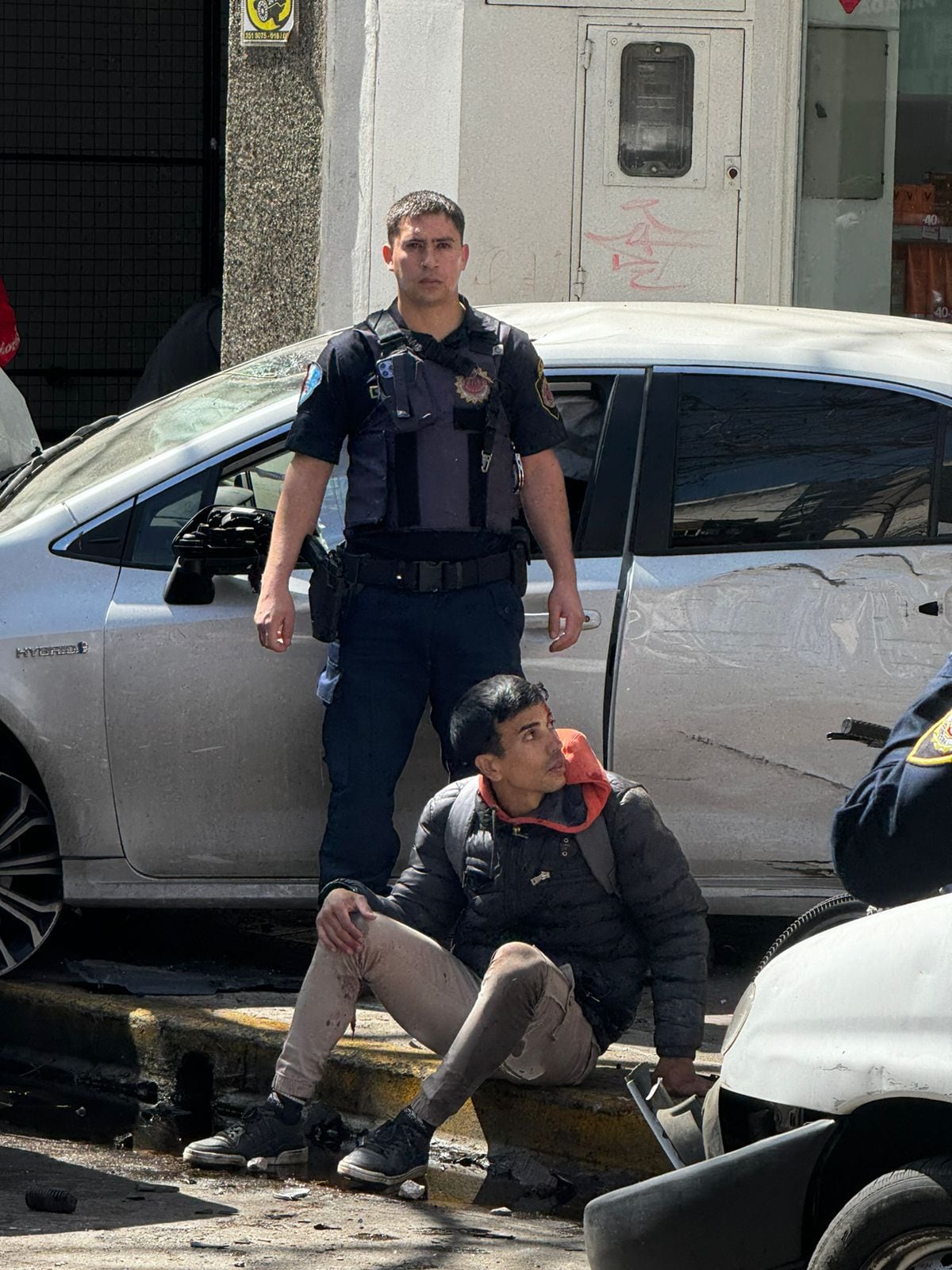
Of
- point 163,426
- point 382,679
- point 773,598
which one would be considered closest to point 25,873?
point 382,679

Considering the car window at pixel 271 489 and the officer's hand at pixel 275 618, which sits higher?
the car window at pixel 271 489

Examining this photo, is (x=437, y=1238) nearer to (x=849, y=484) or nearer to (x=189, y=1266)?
(x=189, y=1266)

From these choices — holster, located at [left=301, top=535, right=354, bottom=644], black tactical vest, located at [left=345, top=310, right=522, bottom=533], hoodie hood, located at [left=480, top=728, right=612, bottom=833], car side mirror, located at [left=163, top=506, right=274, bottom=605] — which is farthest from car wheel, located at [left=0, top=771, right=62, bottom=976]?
hoodie hood, located at [left=480, top=728, right=612, bottom=833]

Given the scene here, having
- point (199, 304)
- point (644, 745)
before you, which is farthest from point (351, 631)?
point (199, 304)

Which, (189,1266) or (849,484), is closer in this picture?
(189,1266)

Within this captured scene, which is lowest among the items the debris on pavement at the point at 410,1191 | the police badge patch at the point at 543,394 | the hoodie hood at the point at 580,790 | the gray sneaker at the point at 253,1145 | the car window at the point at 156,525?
the debris on pavement at the point at 410,1191

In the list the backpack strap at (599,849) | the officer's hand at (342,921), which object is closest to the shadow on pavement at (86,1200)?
the officer's hand at (342,921)

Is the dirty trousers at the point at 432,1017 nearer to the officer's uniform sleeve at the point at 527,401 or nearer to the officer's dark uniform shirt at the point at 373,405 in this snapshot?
the officer's dark uniform shirt at the point at 373,405

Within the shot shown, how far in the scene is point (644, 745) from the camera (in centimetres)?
505

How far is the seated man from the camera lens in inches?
170

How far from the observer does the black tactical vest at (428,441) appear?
15.9ft

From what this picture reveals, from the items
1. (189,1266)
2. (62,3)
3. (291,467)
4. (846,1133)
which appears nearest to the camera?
(846,1133)

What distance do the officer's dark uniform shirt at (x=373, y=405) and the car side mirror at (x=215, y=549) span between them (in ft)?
0.87

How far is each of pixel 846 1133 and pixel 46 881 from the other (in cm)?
285
